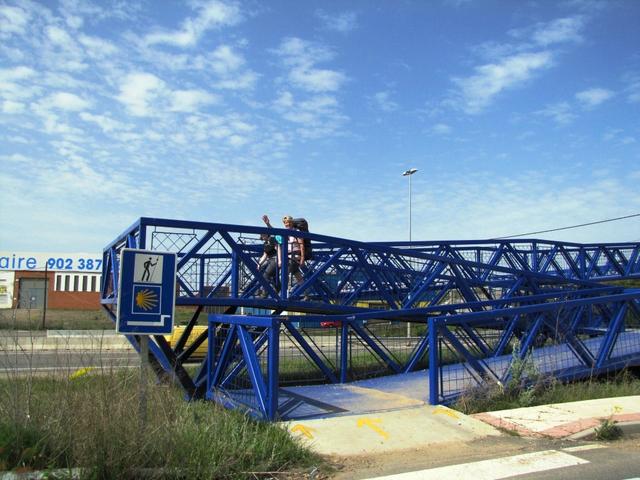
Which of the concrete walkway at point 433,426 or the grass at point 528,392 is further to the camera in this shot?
the grass at point 528,392

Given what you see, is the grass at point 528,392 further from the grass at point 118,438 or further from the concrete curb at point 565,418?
the grass at point 118,438

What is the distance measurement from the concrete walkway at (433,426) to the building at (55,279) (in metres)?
47.5

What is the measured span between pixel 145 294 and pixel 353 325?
5.48 meters

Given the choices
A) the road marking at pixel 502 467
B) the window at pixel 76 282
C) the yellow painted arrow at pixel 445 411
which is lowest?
the road marking at pixel 502 467

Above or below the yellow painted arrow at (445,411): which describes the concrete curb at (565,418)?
below

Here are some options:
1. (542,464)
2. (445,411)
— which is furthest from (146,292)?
(542,464)

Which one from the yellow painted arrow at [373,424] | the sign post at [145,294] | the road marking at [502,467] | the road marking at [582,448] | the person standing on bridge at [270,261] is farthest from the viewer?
the person standing on bridge at [270,261]

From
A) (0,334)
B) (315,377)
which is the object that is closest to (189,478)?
(0,334)

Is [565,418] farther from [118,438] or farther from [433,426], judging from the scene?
[118,438]

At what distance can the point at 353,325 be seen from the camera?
10648mm

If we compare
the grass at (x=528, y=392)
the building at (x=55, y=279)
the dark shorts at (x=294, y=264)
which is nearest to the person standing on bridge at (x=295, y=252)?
the dark shorts at (x=294, y=264)

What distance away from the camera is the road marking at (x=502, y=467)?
5.41 metres

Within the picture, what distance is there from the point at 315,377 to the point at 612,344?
573 cm

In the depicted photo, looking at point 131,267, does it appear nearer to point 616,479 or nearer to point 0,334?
point 0,334
